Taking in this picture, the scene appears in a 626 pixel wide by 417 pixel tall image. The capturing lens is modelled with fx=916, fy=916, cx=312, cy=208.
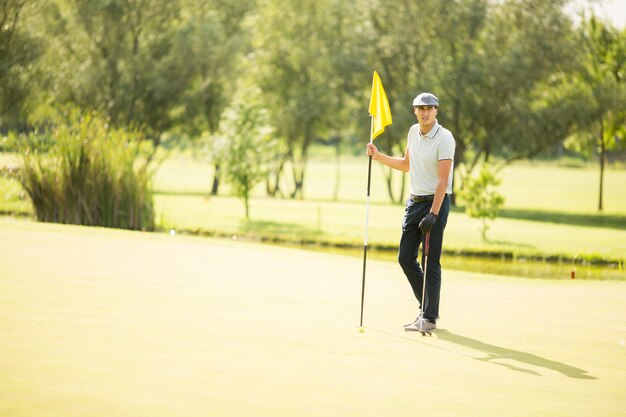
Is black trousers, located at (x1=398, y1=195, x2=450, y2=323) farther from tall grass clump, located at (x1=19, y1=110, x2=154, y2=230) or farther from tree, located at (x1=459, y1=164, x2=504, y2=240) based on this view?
tree, located at (x1=459, y1=164, x2=504, y2=240)

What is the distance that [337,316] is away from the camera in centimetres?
940

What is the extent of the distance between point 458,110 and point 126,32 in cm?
1987

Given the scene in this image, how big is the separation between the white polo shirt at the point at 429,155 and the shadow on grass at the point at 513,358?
55.0 inches

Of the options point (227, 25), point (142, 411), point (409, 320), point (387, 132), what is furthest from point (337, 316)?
point (227, 25)

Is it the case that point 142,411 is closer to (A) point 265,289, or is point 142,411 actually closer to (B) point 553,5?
(A) point 265,289

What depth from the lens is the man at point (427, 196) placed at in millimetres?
8523

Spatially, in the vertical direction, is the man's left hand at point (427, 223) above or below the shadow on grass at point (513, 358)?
above

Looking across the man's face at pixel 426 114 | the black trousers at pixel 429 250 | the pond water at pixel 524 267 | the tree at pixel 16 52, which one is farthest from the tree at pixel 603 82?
the man's face at pixel 426 114

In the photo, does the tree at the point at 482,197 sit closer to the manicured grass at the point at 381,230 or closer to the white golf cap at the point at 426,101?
the manicured grass at the point at 381,230

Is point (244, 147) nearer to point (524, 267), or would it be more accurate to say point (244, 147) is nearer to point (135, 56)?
point (524, 267)

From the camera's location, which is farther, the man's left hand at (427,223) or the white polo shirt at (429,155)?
the white polo shirt at (429,155)

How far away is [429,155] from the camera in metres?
8.68

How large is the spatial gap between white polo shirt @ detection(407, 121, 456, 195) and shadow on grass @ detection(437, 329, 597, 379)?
55.0 inches

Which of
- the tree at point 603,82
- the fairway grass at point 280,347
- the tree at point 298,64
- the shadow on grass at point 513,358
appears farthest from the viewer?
the tree at point 298,64
